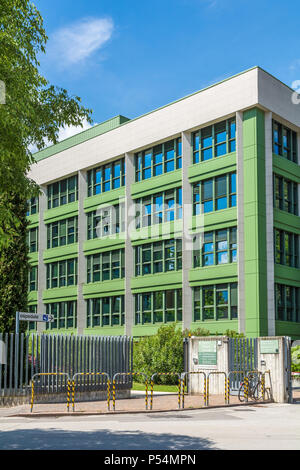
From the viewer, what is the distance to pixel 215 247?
36812 mm

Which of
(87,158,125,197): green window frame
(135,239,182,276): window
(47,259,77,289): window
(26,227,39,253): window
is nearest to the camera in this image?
(135,239,182,276): window

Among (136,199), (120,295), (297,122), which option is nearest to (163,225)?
(136,199)

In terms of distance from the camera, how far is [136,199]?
4259 cm

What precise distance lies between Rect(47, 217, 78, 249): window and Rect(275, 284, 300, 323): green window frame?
60.0 ft

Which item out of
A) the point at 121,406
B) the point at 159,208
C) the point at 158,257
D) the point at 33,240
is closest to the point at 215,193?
the point at 159,208

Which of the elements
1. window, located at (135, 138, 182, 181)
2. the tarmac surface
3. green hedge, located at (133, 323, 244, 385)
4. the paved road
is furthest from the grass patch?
window, located at (135, 138, 182, 181)

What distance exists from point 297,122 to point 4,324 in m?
22.5

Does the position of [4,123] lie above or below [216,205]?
below

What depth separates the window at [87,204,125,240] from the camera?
4369 centimetres

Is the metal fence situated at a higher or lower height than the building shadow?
higher

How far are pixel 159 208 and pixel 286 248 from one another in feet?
29.0

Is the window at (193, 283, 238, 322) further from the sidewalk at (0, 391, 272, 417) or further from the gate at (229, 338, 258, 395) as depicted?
the sidewalk at (0, 391, 272, 417)

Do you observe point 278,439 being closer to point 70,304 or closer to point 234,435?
point 234,435
